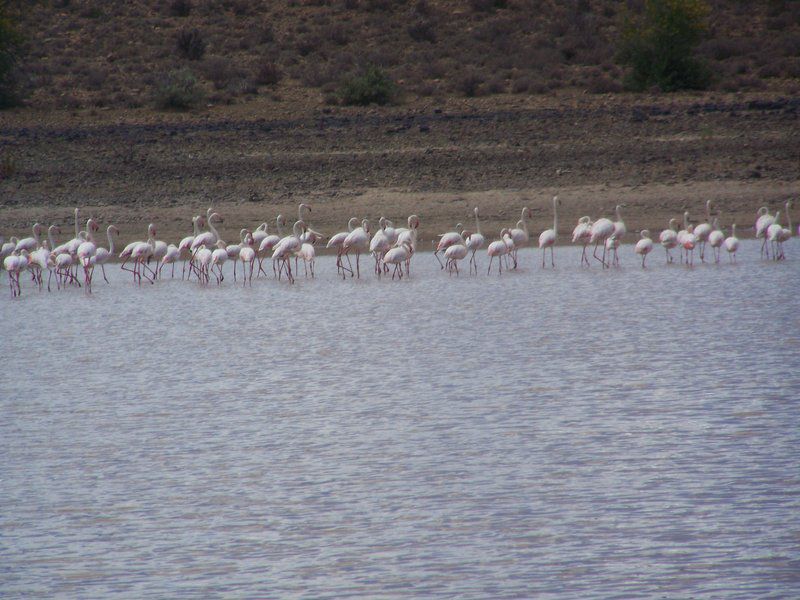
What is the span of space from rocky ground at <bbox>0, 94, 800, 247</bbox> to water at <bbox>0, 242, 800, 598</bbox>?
8.20m

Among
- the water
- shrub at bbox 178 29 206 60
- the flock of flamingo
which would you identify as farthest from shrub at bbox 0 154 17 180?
shrub at bbox 178 29 206 60

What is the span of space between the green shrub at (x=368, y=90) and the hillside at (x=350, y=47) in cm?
63

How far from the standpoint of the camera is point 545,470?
653 centimetres

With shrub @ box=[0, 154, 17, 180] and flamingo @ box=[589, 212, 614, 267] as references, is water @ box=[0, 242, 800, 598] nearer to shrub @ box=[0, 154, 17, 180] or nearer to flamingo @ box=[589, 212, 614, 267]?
flamingo @ box=[589, 212, 614, 267]

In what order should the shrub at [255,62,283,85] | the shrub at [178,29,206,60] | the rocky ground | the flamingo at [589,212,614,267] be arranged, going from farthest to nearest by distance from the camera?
the shrub at [178,29,206,60] → the shrub at [255,62,283,85] → the rocky ground → the flamingo at [589,212,614,267]

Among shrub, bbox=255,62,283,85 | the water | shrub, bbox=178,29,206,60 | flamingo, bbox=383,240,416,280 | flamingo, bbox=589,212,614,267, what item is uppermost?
shrub, bbox=178,29,206,60

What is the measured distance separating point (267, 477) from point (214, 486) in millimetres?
294


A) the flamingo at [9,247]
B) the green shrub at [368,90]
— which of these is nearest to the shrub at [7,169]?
the flamingo at [9,247]

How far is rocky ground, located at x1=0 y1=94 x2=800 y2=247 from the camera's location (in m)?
21.2

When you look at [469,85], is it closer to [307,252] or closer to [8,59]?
[8,59]

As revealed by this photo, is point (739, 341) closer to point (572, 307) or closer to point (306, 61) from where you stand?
point (572, 307)

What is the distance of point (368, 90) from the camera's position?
28.8 meters

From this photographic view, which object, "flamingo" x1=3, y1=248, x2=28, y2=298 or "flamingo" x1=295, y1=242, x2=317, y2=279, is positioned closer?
"flamingo" x1=3, y1=248, x2=28, y2=298

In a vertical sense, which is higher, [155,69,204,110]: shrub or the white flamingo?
[155,69,204,110]: shrub
